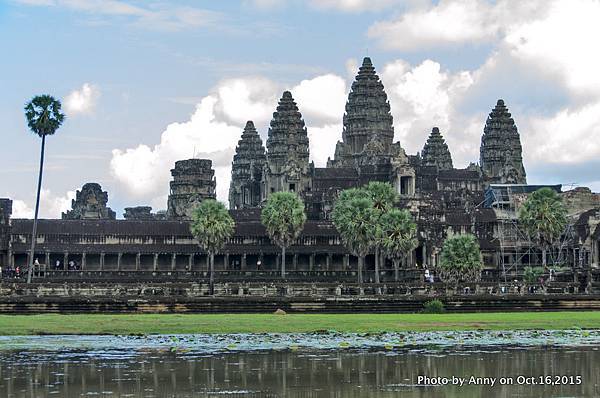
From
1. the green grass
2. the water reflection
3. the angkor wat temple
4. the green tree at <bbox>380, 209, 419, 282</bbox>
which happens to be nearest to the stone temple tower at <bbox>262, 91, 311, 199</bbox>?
the angkor wat temple

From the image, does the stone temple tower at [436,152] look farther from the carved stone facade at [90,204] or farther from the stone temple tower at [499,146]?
the carved stone facade at [90,204]

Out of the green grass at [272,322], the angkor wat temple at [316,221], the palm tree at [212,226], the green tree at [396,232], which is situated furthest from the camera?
the angkor wat temple at [316,221]

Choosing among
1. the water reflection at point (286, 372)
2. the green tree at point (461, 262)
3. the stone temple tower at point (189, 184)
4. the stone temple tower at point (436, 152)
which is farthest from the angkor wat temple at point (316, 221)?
the water reflection at point (286, 372)

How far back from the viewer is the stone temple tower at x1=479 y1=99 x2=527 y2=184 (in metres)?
169

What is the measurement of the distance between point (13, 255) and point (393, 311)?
55.6 metres

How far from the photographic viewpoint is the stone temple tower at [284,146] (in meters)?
153

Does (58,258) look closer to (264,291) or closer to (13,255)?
(13,255)

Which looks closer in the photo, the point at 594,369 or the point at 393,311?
the point at 594,369

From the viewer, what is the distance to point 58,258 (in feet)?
374

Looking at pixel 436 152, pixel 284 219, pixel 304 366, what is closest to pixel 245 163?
pixel 436 152

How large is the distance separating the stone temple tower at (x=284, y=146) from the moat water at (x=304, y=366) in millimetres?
103142

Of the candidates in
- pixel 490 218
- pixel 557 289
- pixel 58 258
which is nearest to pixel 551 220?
pixel 490 218

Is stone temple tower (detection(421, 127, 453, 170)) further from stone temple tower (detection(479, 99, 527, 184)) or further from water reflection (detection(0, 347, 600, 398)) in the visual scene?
water reflection (detection(0, 347, 600, 398))

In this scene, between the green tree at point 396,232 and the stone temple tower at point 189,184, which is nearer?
the green tree at point 396,232
